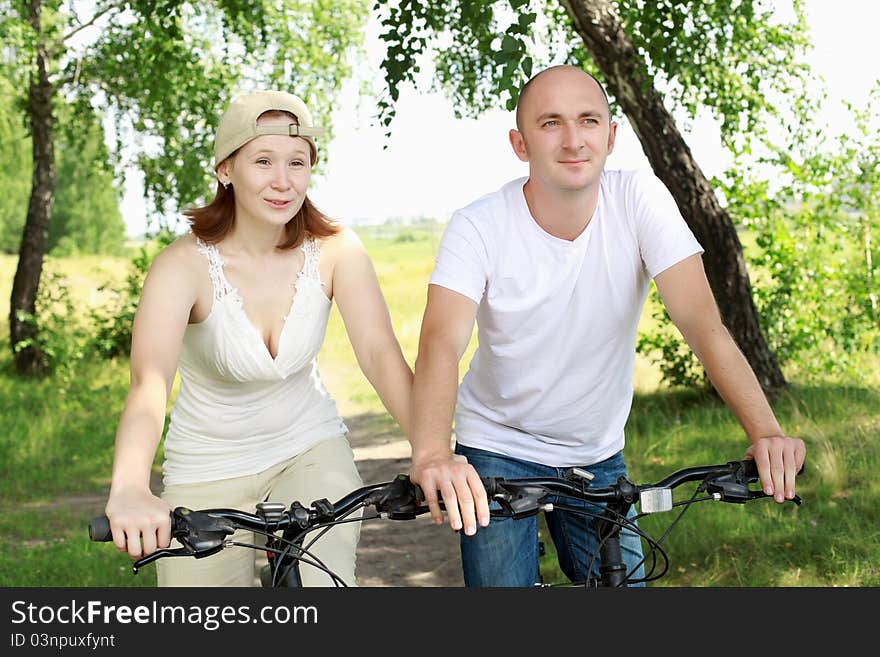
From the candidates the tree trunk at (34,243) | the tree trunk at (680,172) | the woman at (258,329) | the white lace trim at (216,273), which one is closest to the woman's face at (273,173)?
the woman at (258,329)

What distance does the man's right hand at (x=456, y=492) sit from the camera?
220cm

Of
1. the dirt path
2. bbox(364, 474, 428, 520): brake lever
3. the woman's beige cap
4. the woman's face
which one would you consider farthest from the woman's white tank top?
the dirt path

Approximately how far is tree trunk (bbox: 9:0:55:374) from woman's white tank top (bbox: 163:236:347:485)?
460 inches

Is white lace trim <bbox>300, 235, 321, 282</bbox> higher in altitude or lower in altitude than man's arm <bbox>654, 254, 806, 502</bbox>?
higher

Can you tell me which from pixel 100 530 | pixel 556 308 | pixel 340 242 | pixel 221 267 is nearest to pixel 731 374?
pixel 556 308

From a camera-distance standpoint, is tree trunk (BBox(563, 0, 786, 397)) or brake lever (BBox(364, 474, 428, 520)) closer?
brake lever (BBox(364, 474, 428, 520))

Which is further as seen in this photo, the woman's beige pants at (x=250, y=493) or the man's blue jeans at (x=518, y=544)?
the man's blue jeans at (x=518, y=544)

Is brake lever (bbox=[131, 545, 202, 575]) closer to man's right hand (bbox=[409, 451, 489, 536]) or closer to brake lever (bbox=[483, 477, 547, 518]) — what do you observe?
man's right hand (bbox=[409, 451, 489, 536])

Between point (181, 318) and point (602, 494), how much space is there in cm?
124

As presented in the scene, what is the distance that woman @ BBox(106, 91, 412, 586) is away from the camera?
118 inches

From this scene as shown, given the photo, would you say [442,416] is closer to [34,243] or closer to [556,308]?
[556,308]

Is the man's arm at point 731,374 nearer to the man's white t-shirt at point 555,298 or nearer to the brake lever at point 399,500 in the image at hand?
the man's white t-shirt at point 555,298

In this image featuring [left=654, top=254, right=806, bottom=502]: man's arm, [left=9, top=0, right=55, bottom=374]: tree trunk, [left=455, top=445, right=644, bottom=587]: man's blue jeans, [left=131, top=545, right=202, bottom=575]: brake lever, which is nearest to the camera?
[left=131, top=545, right=202, bottom=575]: brake lever

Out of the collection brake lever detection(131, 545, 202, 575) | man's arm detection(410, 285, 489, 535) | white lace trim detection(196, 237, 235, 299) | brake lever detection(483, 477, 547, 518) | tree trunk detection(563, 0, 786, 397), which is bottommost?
brake lever detection(131, 545, 202, 575)
